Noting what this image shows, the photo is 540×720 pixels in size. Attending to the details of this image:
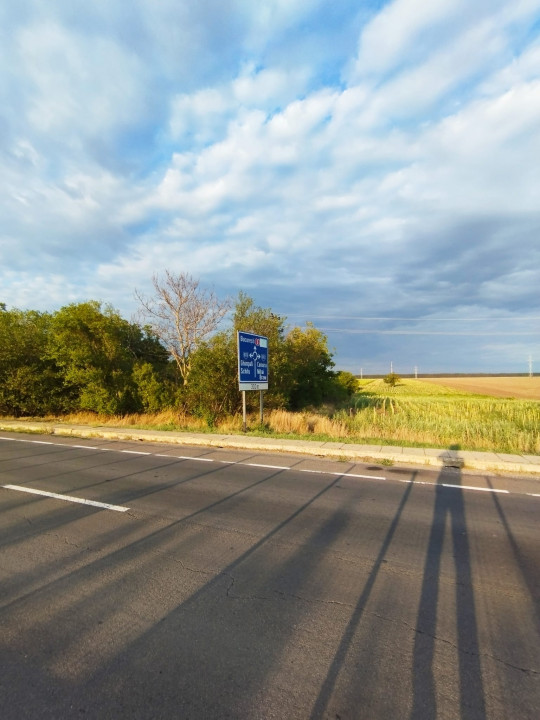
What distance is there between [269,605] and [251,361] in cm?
1094

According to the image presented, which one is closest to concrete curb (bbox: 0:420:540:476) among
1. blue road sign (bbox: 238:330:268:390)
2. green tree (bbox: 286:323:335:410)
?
blue road sign (bbox: 238:330:268:390)

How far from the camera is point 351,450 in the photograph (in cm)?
1054

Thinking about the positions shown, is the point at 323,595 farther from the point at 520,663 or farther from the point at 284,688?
the point at 520,663

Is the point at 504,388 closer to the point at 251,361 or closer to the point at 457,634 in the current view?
the point at 251,361

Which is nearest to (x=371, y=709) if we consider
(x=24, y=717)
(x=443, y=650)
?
(x=443, y=650)

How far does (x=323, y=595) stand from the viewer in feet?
11.7

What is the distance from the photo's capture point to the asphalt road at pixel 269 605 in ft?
8.02

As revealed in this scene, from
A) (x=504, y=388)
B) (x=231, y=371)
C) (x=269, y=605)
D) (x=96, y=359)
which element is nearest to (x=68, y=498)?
(x=269, y=605)

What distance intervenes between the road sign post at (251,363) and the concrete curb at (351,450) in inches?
73.8

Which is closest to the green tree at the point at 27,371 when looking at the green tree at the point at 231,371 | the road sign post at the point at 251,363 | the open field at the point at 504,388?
the green tree at the point at 231,371

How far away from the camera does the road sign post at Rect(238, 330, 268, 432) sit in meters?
13.6

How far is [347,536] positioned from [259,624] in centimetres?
210

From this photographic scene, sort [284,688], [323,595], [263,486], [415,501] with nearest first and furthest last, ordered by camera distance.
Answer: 1. [284,688]
2. [323,595]
3. [415,501]
4. [263,486]

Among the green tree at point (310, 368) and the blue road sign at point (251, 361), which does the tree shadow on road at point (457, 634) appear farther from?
the green tree at point (310, 368)
